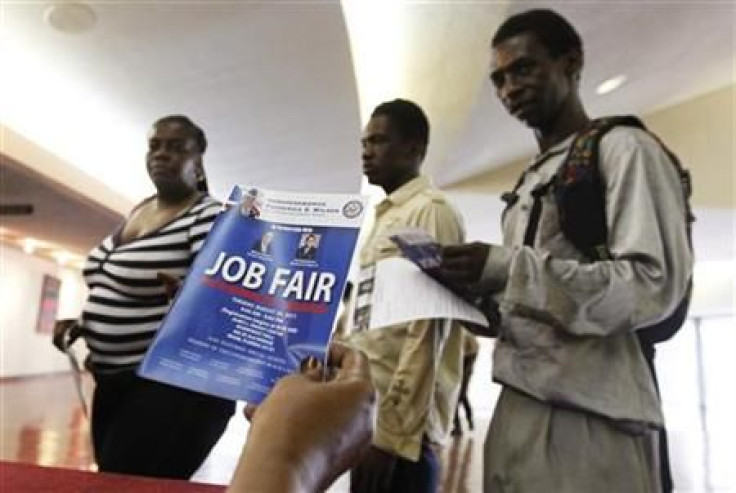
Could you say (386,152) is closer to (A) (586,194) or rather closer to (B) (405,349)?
(B) (405,349)

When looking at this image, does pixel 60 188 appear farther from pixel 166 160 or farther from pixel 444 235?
pixel 444 235

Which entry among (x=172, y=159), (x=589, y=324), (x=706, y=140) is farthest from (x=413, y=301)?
(x=706, y=140)

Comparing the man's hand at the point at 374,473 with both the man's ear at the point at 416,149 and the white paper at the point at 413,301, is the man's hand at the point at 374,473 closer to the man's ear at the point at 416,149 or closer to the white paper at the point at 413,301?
the white paper at the point at 413,301

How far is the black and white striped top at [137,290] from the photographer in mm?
1259

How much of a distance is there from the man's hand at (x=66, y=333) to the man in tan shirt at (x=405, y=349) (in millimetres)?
615

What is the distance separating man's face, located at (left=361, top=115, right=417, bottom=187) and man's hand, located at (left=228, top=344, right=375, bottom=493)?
1.04 meters

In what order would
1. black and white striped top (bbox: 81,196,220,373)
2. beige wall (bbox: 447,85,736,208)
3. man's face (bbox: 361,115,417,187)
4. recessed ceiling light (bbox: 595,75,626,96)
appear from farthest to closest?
1. beige wall (bbox: 447,85,736,208)
2. recessed ceiling light (bbox: 595,75,626,96)
3. man's face (bbox: 361,115,417,187)
4. black and white striped top (bbox: 81,196,220,373)

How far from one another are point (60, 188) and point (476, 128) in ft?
12.0

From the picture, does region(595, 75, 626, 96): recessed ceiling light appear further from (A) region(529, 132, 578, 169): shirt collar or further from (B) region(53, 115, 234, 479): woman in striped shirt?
(A) region(529, 132, 578, 169): shirt collar

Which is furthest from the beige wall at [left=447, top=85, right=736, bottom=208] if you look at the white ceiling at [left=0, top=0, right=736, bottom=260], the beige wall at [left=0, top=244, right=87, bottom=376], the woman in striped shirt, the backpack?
the beige wall at [left=0, top=244, right=87, bottom=376]

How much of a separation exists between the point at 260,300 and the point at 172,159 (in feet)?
3.26

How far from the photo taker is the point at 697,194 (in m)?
6.24

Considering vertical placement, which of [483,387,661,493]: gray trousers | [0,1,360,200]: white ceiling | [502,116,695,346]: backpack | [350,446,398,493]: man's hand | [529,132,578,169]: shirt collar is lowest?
[350,446,398,493]: man's hand

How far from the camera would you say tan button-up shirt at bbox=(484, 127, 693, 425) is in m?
0.76
